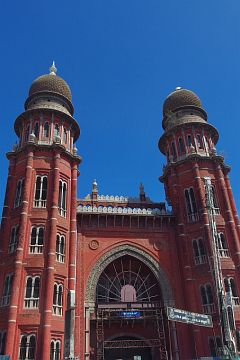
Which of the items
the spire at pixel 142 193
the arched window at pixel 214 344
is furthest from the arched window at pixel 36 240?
the arched window at pixel 214 344

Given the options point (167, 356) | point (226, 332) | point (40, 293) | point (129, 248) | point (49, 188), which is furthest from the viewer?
point (129, 248)

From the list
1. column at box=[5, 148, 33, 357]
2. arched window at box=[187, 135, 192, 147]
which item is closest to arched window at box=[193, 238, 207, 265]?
arched window at box=[187, 135, 192, 147]

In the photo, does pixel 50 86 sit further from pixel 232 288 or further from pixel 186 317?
pixel 186 317

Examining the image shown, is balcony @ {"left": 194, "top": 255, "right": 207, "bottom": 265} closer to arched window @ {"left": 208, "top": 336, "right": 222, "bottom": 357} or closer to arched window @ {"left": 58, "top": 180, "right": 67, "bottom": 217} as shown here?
arched window @ {"left": 208, "top": 336, "right": 222, "bottom": 357}

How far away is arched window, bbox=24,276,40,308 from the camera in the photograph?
86.1 feet

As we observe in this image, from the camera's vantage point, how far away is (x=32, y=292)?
87.4 ft

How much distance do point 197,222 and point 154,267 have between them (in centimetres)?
582

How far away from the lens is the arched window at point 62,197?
103ft

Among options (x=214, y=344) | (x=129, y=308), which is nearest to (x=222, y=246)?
(x=214, y=344)

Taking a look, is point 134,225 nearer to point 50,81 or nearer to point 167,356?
point 167,356

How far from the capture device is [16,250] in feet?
90.9

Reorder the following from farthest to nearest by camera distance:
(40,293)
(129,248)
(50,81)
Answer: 1. (50,81)
2. (129,248)
3. (40,293)

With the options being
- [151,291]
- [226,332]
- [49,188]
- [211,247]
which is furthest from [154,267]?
[49,188]

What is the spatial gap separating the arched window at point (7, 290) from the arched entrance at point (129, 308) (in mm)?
6802
